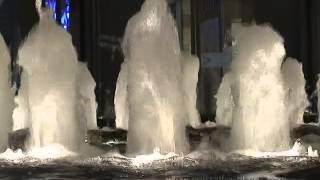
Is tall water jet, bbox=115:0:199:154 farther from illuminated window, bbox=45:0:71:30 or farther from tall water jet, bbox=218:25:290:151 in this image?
illuminated window, bbox=45:0:71:30

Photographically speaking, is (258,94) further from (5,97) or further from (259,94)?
(5,97)

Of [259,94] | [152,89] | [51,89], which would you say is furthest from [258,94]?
[51,89]

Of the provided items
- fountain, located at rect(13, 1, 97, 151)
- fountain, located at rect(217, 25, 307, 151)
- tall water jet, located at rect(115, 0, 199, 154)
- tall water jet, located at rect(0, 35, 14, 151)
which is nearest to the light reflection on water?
tall water jet, located at rect(115, 0, 199, 154)

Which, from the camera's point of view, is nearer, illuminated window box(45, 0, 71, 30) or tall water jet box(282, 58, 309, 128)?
tall water jet box(282, 58, 309, 128)

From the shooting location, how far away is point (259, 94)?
14.6m

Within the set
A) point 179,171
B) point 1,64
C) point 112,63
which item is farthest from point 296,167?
point 112,63

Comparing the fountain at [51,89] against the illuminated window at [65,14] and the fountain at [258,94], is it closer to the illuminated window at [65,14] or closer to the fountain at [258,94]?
the fountain at [258,94]

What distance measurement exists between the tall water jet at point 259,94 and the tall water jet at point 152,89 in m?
1.66

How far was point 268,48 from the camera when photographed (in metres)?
14.9

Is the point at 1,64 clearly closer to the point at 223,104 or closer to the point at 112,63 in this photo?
the point at 223,104

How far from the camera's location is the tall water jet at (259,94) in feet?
47.2

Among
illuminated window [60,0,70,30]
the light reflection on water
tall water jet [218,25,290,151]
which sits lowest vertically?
the light reflection on water

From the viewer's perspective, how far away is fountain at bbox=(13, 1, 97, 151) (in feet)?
46.3

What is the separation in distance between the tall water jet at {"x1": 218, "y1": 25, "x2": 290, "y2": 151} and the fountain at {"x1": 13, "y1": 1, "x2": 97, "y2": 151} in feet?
12.0
